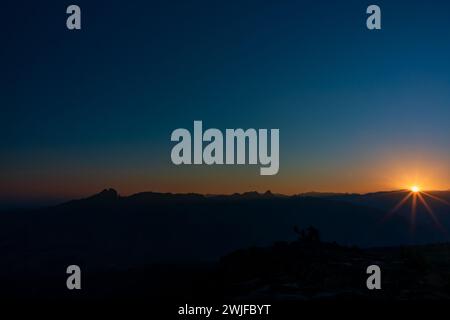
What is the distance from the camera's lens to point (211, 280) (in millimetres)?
18406

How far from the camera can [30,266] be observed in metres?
110

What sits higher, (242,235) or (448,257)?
(448,257)

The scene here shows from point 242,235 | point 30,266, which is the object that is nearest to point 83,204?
point 242,235

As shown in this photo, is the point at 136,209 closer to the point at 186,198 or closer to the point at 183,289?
the point at 186,198

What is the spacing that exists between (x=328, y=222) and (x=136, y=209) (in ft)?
223

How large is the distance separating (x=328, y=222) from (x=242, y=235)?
42903mm

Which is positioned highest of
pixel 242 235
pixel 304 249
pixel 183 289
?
pixel 304 249

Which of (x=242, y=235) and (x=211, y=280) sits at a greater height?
(x=211, y=280)

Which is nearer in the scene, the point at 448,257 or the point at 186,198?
the point at 448,257
